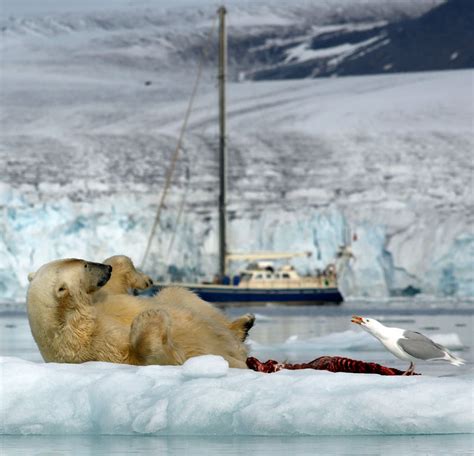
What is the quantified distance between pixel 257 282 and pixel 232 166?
212 inches

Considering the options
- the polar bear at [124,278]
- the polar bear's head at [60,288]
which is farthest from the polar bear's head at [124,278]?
the polar bear's head at [60,288]

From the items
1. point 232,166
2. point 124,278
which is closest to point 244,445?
point 124,278

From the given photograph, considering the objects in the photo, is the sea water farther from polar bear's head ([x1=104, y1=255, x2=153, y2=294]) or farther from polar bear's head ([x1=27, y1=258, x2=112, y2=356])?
polar bear's head ([x1=104, y1=255, x2=153, y2=294])

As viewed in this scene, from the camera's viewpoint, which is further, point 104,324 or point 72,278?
point 104,324

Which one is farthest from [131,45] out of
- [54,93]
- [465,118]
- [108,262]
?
[108,262]

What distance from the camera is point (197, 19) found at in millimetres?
73312

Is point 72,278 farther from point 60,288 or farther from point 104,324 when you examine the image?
point 104,324

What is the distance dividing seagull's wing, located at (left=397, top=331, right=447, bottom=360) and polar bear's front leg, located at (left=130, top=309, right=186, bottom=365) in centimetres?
118

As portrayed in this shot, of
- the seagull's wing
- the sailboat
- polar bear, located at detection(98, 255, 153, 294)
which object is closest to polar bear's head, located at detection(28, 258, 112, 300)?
polar bear, located at detection(98, 255, 153, 294)

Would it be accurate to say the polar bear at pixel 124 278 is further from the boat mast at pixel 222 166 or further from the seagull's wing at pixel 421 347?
the boat mast at pixel 222 166

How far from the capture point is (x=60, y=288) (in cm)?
466

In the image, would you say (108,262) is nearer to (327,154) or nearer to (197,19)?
(327,154)

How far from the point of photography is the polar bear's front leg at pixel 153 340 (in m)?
4.57

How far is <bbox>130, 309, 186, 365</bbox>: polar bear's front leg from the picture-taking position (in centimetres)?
457
